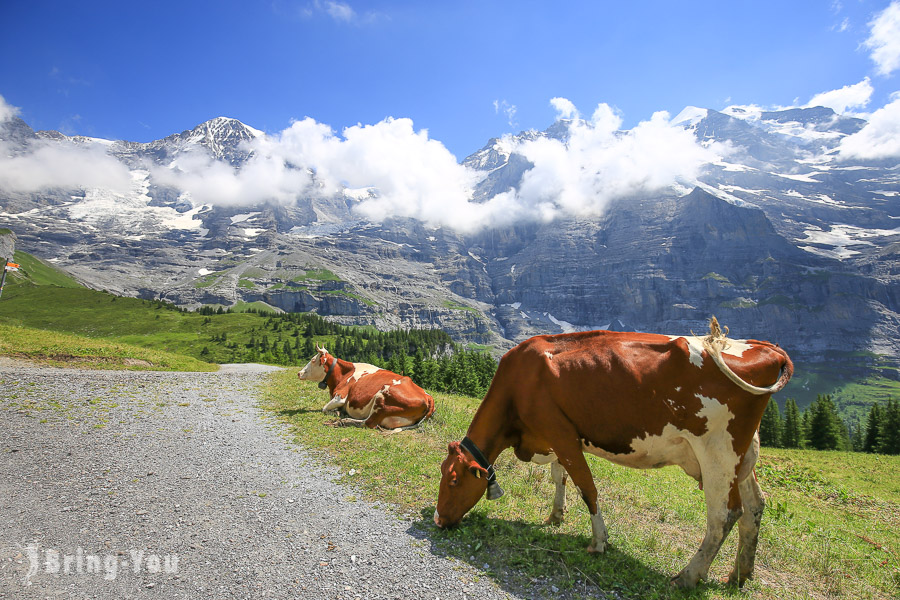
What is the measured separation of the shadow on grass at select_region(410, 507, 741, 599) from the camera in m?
5.75

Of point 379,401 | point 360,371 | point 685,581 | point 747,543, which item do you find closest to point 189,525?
point 685,581

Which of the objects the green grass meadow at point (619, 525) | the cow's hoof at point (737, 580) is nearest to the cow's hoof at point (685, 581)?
the green grass meadow at point (619, 525)

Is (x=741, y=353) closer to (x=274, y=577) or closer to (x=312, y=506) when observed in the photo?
(x=274, y=577)

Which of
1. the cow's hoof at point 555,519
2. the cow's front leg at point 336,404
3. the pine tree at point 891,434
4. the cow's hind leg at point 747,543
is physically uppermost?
the cow's hind leg at point 747,543

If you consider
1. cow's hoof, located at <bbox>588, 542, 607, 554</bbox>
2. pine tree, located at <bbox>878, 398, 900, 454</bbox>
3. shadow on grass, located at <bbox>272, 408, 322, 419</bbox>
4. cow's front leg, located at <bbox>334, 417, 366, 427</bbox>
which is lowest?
pine tree, located at <bbox>878, 398, 900, 454</bbox>

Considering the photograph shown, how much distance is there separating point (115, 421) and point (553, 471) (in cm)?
1403

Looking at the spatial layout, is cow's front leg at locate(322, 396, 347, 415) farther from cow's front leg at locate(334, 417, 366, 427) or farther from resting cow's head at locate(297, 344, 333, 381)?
resting cow's head at locate(297, 344, 333, 381)

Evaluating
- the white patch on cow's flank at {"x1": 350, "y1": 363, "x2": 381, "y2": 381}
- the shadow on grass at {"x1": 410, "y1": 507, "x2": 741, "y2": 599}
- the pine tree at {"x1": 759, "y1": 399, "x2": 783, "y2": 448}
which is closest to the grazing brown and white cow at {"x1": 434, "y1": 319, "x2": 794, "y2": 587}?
the shadow on grass at {"x1": 410, "y1": 507, "x2": 741, "y2": 599}

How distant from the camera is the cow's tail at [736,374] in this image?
18.4 feet

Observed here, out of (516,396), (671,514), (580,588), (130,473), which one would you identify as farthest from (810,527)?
(130,473)

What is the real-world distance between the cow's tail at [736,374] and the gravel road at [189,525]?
4350mm

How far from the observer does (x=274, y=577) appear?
5.60m

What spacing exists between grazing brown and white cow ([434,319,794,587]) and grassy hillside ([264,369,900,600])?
48 cm

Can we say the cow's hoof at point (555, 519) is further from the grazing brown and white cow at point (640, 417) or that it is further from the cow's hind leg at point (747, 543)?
the cow's hind leg at point (747, 543)
